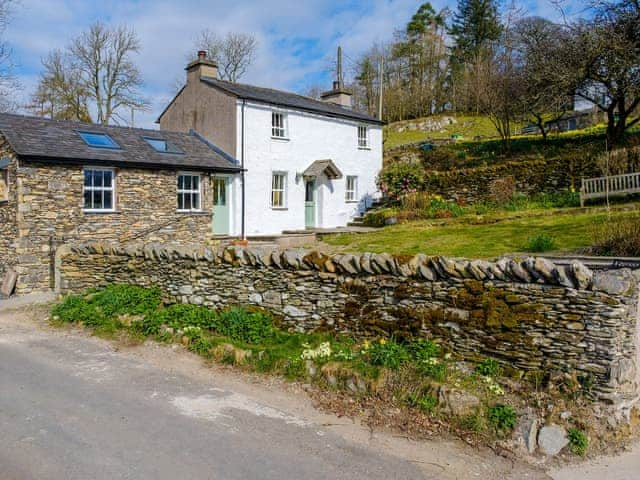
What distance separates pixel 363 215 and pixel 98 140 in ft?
42.9

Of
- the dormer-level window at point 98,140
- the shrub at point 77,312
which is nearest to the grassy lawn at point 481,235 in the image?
the shrub at point 77,312

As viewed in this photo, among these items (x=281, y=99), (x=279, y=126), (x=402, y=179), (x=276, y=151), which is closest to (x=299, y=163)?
(x=276, y=151)

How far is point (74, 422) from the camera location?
566 cm

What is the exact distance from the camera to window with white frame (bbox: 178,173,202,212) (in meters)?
18.6

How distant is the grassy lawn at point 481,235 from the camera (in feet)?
40.9

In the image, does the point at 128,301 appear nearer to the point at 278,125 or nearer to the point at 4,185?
the point at 4,185

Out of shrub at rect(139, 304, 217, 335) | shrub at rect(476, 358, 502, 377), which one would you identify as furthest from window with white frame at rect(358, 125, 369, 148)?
shrub at rect(476, 358, 502, 377)

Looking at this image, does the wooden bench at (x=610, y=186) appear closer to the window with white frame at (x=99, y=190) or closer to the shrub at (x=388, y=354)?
the shrub at (x=388, y=354)

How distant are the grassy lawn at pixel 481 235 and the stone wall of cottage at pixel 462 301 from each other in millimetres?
4984

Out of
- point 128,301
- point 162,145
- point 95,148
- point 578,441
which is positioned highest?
point 162,145

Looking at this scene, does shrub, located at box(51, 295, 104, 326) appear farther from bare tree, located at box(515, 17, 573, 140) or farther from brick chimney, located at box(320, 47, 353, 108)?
brick chimney, located at box(320, 47, 353, 108)

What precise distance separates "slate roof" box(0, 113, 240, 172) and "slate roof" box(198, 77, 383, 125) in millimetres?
2727

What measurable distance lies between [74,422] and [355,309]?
389cm

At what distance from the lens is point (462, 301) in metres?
6.53
